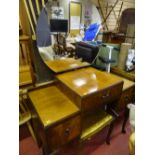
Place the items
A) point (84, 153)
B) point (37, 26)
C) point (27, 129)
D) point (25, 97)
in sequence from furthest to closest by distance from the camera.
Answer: point (27, 129) < point (84, 153) < point (25, 97) < point (37, 26)

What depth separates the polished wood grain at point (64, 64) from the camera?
4.32 ft

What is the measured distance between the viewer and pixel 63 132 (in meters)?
0.94

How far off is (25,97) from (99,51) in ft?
2.96

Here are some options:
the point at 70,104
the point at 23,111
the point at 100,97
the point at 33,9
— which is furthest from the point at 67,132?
the point at 33,9

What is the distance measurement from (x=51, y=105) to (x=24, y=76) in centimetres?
39

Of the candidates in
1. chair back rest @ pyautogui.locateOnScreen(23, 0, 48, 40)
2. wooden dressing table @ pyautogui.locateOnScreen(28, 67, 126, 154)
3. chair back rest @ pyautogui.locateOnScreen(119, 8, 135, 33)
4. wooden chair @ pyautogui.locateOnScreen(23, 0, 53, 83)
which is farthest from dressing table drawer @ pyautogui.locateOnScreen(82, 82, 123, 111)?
chair back rest @ pyautogui.locateOnScreen(119, 8, 135, 33)

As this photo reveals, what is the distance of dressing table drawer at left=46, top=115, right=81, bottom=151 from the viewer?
0.89 metres

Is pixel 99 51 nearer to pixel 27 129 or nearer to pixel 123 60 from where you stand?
pixel 123 60

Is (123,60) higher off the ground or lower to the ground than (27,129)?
higher

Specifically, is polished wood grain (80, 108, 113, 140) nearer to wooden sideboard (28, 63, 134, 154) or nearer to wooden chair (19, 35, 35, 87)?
wooden sideboard (28, 63, 134, 154)

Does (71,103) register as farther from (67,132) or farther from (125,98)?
(125,98)

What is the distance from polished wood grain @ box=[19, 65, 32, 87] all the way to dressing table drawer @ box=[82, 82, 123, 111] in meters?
0.56
